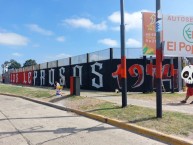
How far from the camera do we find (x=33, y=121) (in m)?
12.4

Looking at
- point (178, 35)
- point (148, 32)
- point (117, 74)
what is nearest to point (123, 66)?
point (148, 32)

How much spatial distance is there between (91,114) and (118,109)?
1.06m

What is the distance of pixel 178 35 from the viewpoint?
2434 cm

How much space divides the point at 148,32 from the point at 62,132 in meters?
15.1

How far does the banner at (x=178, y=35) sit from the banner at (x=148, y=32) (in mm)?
893

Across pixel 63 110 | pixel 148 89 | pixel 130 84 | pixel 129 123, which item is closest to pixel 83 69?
pixel 130 84

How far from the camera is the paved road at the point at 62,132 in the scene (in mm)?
8656

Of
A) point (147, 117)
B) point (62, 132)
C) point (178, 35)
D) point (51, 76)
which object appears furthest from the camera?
point (51, 76)

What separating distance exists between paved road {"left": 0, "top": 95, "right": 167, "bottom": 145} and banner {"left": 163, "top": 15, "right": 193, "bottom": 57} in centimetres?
1274

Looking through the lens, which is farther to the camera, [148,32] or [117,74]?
[117,74]

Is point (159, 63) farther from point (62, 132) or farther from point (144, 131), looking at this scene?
point (62, 132)

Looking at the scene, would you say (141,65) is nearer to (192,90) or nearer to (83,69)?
(83,69)

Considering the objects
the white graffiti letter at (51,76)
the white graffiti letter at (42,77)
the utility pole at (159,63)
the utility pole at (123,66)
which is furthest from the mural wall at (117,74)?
the utility pole at (159,63)

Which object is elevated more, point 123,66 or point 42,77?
point 123,66
